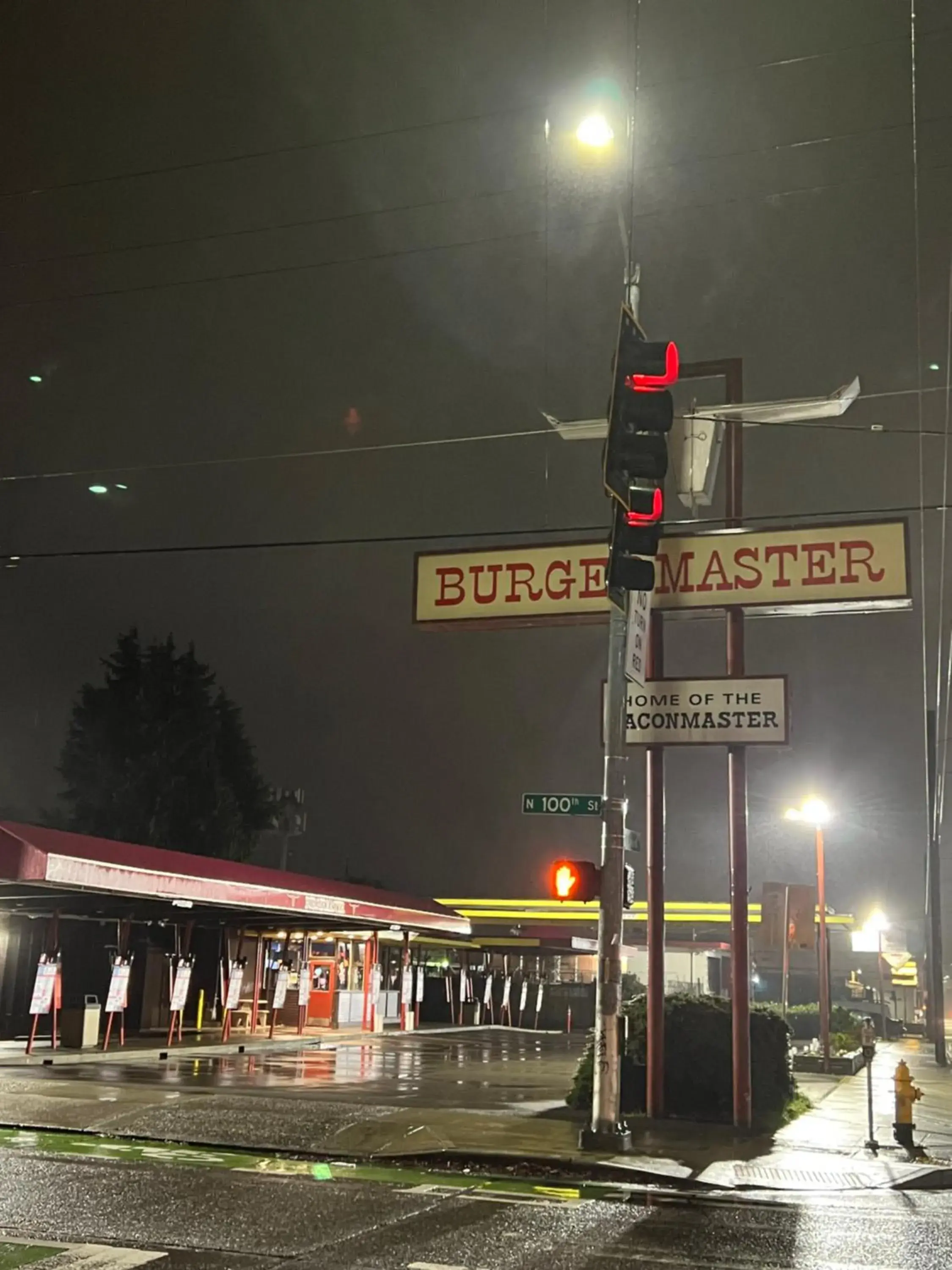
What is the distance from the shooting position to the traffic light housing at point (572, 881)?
511 inches

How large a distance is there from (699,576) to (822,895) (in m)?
13.4

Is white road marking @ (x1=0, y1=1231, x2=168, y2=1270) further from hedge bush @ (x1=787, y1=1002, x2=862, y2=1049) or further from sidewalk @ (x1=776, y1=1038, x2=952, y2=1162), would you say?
hedge bush @ (x1=787, y1=1002, x2=862, y2=1049)

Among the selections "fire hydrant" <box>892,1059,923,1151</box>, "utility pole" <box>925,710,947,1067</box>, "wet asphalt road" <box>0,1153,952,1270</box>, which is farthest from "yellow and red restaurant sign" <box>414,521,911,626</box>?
"utility pole" <box>925,710,947,1067</box>

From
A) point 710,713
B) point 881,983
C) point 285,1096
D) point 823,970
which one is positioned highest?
point 710,713

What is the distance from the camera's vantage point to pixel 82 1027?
23234 mm

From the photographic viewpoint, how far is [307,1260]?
24.4ft

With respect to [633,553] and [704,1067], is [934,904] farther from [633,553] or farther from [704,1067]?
[633,553]

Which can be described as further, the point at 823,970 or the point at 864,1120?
the point at 823,970

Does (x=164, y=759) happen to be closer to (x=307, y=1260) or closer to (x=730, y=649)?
(x=730, y=649)

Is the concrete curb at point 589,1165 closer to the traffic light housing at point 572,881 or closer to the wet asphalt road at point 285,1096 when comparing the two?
the wet asphalt road at point 285,1096

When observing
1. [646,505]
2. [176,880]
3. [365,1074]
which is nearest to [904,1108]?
[646,505]

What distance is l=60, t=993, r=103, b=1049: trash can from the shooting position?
23250mm

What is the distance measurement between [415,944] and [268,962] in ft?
28.8

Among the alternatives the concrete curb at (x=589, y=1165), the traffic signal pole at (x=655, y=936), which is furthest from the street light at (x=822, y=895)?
the concrete curb at (x=589, y=1165)
